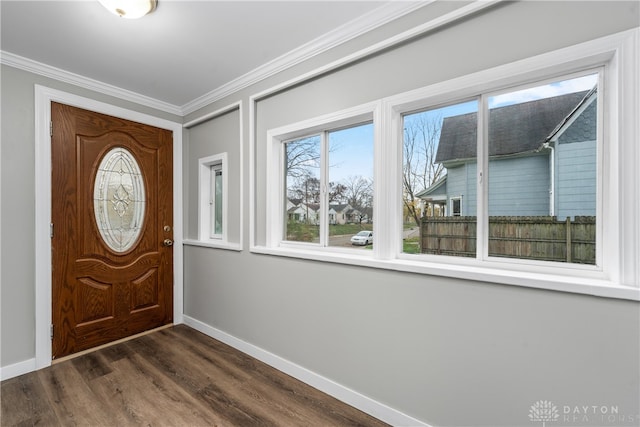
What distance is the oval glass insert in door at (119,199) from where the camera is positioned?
2.61 meters

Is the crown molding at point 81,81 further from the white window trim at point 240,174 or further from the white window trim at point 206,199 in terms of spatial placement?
the white window trim at point 206,199

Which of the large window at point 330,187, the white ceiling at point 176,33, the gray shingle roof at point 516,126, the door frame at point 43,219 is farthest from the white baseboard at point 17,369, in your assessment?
the gray shingle roof at point 516,126

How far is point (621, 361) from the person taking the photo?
1103mm

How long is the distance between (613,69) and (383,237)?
1.26m

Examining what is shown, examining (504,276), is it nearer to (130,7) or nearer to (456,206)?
(456,206)

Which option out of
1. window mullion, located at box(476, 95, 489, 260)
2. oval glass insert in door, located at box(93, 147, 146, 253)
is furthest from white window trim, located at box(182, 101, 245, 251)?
window mullion, located at box(476, 95, 489, 260)

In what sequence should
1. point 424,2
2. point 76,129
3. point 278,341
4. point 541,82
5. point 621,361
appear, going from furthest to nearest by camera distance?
1. point 76,129
2. point 278,341
3. point 424,2
4. point 541,82
5. point 621,361

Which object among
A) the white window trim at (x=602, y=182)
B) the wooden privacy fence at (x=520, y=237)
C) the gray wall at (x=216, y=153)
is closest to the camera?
the white window trim at (x=602, y=182)

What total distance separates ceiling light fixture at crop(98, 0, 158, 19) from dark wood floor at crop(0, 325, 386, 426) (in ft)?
7.88

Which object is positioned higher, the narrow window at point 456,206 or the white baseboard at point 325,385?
the narrow window at point 456,206

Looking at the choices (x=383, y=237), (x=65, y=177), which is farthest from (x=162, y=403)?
(x=65, y=177)

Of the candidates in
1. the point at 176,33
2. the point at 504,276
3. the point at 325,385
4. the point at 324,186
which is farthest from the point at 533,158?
the point at 176,33

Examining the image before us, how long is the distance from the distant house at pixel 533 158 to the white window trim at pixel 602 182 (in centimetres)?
8

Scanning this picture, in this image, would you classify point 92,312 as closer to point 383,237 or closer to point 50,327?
point 50,327
